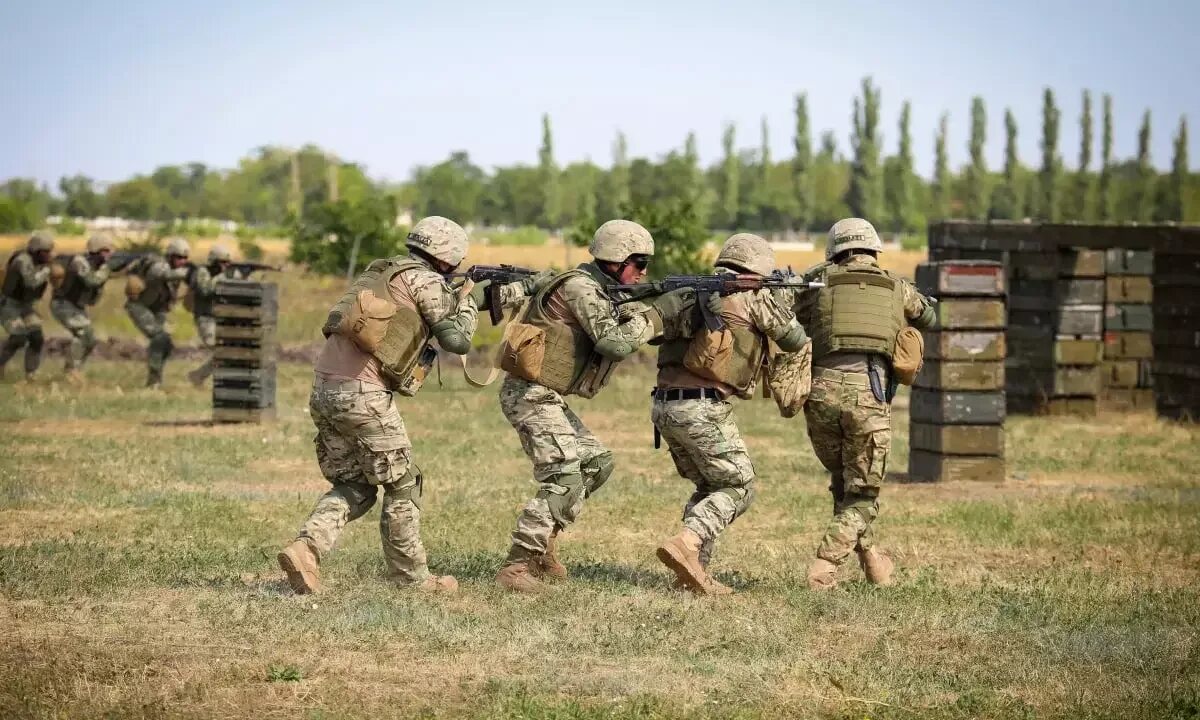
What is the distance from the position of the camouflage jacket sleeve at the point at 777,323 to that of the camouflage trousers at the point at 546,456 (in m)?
1.31

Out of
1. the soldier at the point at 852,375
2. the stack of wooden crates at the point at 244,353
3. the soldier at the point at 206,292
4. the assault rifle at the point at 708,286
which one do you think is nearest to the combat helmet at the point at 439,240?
the assault rifle at the point at 708,286

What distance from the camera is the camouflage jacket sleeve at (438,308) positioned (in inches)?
386

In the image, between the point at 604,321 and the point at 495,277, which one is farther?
the point at 495,277

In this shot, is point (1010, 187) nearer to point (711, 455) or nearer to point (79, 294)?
point (79, 294)

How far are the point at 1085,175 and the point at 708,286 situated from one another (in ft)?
285

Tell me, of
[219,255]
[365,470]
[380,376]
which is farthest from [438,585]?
[219,255]

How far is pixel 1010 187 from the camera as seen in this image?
9438cm

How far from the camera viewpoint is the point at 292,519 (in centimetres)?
1362

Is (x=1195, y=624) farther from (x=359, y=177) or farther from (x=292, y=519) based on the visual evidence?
(x=359, y=177)

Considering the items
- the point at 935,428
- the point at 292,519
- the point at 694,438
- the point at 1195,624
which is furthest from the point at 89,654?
the point at 935,428

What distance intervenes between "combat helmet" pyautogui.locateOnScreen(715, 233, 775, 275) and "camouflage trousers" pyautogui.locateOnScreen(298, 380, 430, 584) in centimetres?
226

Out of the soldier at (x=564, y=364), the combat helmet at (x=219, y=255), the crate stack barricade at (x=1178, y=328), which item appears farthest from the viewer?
the combat helmet at (x=219, y=255)

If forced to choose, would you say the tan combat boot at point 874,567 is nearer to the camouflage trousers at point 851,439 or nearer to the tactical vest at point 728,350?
the camouflage trousers at point 851,439

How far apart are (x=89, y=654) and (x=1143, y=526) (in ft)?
29.1
